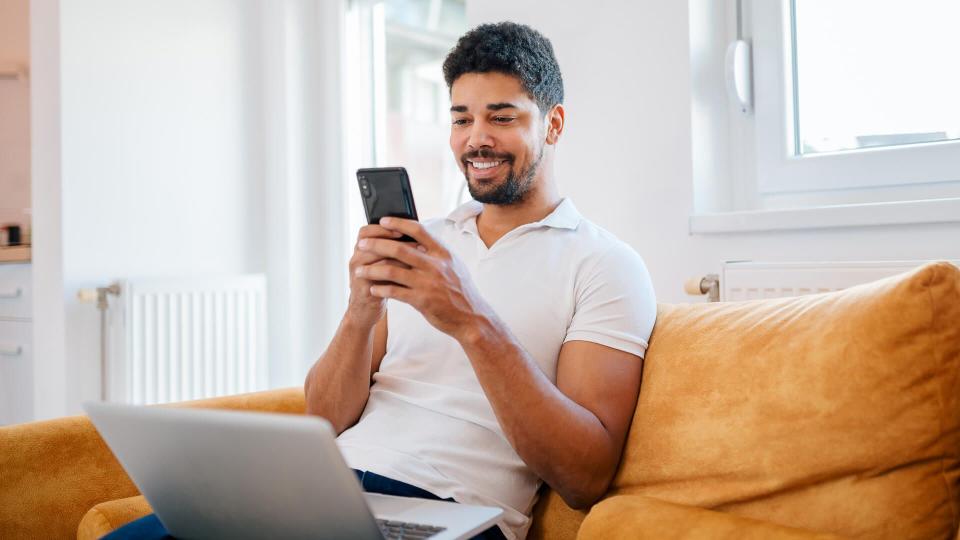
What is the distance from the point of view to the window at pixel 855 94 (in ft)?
5.30

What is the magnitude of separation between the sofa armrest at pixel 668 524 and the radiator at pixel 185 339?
1892 millimetres

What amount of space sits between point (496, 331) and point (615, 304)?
20 cm

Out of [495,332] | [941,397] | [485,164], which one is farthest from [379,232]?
[941,397]

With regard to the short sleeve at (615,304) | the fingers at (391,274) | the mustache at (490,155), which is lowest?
the short sleeve at (615,304)

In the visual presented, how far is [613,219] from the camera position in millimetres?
1988

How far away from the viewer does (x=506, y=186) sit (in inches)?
55.0

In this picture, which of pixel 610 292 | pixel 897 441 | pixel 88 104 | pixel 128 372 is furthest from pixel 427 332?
pixel 88 104

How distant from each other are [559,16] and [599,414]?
4.07ft

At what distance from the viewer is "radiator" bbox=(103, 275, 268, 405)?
8.36 ft

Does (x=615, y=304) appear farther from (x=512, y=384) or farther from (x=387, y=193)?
(x=387, y=193)

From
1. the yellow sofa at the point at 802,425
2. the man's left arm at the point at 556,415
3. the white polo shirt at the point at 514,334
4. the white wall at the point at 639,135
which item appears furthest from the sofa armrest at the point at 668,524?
the white wall at the point at 639,135

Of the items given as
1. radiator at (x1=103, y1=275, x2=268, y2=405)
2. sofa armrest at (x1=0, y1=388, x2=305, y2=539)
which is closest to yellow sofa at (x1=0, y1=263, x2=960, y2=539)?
sofa armrest at (x1=0, y1=388, x2=305, y2=539)

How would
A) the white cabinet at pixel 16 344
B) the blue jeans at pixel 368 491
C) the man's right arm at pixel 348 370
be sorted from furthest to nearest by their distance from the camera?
the white cabinet at pixel 16 344 < the man's right arm at pixel 348 370 < the blue jeans at pixel 368 491

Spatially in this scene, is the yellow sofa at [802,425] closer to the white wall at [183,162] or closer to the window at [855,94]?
the window at [855,94]
